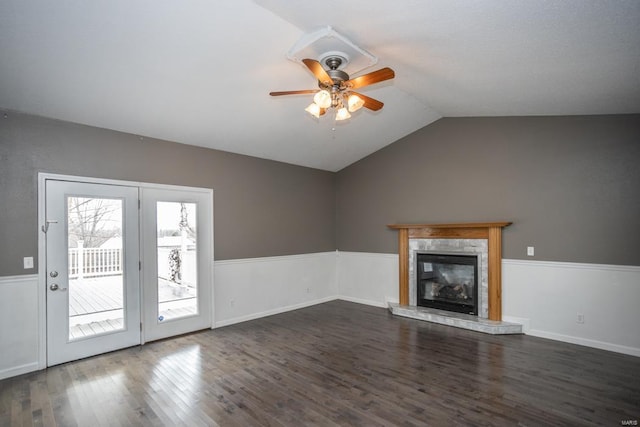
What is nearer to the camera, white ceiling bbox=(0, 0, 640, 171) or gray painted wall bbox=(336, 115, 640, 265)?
white ceiling bbox=(0, 0, 640, 171)

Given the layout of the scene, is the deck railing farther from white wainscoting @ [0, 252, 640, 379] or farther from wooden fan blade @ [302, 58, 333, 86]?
wooden fan blade @ [302, 58, 333, 86]

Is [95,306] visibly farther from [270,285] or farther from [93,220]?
[270,285]

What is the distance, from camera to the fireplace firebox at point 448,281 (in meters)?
5.04

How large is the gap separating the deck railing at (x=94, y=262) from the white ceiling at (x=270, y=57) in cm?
152

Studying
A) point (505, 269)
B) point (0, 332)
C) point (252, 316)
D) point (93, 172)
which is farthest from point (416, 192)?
point (0, 332)

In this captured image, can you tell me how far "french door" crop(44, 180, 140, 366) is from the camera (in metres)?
3.59

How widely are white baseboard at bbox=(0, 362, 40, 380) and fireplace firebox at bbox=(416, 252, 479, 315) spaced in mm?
5219

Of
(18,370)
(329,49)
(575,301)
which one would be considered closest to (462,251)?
(575,301)

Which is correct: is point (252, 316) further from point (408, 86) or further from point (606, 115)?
point (606, 115)

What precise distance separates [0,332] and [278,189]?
3968 millimetres

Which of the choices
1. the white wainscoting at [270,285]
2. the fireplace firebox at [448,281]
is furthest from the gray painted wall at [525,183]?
the white wainscoting at [270,285]

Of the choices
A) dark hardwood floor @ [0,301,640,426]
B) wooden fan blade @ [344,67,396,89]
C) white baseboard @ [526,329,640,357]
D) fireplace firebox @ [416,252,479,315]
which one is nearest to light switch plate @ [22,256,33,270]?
dark hardwood floor @ [0,301,640,426]

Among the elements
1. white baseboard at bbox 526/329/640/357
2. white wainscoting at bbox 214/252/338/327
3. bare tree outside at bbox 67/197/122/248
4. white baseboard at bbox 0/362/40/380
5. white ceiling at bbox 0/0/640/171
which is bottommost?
white baseboard at bbox 526/329/640/357

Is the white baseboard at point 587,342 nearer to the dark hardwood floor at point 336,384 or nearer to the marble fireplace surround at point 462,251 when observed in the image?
the dark hardwood floor at point 336,384
